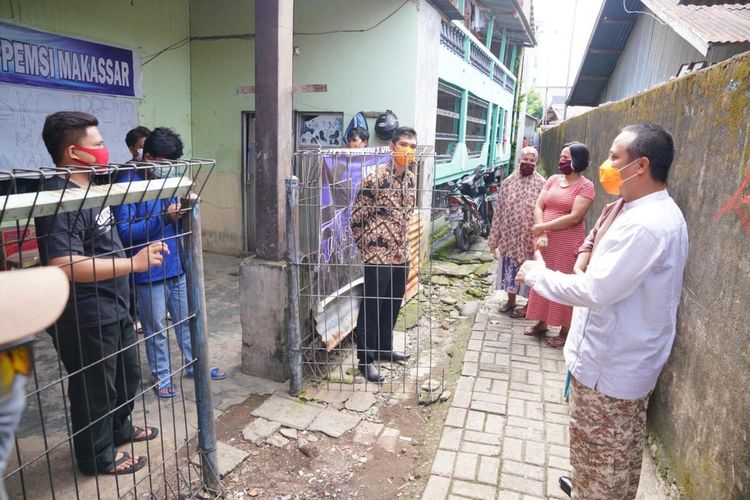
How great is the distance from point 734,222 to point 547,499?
63.5 inches

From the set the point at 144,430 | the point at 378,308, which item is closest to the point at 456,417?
the point at 378,308

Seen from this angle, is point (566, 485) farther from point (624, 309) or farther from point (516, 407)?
point (624, 309)

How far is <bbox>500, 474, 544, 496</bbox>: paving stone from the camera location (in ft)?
8.73

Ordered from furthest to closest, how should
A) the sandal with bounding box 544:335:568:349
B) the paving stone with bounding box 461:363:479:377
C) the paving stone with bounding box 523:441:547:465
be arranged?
the sandal with bounding box 544:335:568:349 < the paving stone with bounding box 461:363:479:377 < the paving stone with bounding box 523:441:547:465

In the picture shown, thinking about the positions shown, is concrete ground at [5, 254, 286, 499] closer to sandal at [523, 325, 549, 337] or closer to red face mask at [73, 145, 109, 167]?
red face mask at [73, 145, 109, 167]

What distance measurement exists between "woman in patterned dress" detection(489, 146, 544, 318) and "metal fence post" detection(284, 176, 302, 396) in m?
2.34

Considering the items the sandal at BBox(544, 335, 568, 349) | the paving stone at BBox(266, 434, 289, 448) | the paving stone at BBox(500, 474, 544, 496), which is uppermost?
the sandal at BBox(544, 335, 568, 349)

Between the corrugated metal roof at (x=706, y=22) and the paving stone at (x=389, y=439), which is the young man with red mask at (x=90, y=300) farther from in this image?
the corrugated metal roof at (x=706, y=22)

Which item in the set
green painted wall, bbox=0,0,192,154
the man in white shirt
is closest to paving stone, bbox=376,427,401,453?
the man in white shirt

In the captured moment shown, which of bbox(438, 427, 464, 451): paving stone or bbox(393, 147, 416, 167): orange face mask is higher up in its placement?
bbox(393, 147, 416, 167): orange face mask

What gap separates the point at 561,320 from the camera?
14.3 feet

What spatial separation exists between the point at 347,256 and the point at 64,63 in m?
3.81

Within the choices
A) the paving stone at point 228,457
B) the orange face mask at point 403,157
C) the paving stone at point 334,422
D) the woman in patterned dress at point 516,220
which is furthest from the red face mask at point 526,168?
the paving stone at point 228,457

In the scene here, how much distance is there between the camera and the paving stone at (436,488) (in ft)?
8.55
